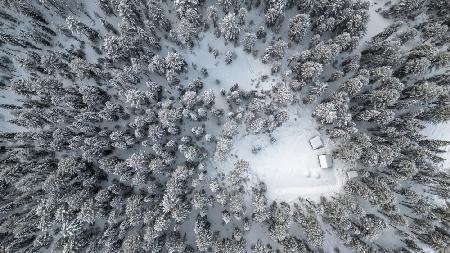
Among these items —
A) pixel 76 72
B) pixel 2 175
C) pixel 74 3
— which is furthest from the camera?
pixel 74 3

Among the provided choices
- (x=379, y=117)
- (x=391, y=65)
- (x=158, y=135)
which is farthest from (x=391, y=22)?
(x=158, y=135)

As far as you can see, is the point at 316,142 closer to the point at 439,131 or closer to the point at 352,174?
the point at 352,174

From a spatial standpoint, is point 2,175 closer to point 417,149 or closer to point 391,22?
point 417,149

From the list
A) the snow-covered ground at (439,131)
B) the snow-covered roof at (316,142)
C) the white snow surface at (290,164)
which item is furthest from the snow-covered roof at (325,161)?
the snow-covered ground at (439,131)

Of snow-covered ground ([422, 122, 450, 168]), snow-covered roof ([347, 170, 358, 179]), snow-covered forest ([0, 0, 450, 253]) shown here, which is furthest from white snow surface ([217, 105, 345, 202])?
snow-covered ground ([422, 122, 450, 168])

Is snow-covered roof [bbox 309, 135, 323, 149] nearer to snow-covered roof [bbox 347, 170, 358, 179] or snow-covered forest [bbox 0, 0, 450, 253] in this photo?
snow-covered forest [bbox 0, 0, 450, 253]

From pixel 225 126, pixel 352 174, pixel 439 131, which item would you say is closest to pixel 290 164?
pixel 352 174
